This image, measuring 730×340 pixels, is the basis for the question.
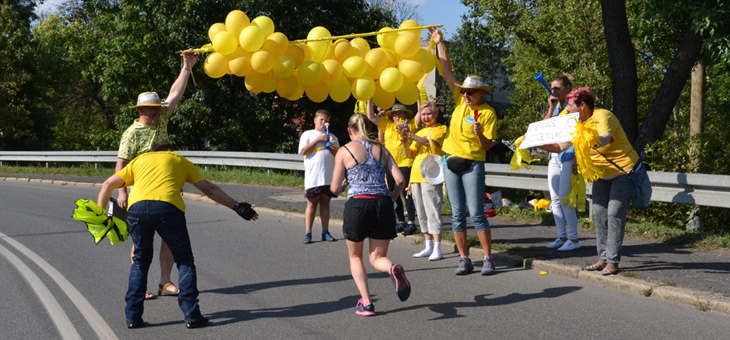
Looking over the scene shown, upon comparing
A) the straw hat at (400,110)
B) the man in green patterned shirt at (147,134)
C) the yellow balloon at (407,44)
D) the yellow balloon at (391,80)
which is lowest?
the man in green patterned shirt at (147,134)

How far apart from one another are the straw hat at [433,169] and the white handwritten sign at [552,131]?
4.13 feet

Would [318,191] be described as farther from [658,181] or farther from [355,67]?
[658,181]

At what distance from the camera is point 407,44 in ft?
25.5

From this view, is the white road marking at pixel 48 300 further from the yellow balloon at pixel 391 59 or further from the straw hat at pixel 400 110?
the straw hat at pixel 400 110

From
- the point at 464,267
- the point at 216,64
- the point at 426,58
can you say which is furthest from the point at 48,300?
the point at 426,58

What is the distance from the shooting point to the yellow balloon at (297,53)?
768 cm

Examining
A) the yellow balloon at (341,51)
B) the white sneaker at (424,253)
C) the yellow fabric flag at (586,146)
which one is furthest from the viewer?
the white sneaker at (424,253)

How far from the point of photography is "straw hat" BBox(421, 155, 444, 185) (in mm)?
8305

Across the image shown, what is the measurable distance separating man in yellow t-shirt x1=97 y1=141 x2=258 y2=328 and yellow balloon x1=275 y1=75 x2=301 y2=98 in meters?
2.05

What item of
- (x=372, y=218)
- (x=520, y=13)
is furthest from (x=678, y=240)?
(x=520, y=13)

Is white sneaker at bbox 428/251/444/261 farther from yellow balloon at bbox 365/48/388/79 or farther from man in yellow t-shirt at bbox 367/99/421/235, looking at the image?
yellow balloon at bbox 365/48/388/79

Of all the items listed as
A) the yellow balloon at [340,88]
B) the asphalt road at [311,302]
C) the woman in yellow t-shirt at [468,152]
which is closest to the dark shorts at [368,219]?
the asphalt road at [311,302]

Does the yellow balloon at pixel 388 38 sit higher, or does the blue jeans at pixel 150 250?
the yellow balloon at pixel 388 38

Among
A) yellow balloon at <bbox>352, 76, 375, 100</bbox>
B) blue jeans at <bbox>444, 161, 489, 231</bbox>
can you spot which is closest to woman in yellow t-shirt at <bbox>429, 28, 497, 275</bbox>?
blue jeans at <bbox>444, 161, 489, 231</bbox>
